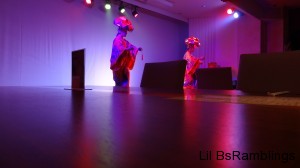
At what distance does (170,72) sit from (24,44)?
3.24 m

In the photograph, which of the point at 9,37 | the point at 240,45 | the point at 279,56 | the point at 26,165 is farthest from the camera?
the point at 240,45

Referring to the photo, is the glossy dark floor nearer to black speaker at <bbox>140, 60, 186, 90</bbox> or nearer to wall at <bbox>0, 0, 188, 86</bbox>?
black speaker at <bbox>140, 60, 186, 90</bbox>

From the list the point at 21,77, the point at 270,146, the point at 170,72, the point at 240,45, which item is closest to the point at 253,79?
the point at 170,72

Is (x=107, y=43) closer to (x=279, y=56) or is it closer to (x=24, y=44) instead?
(x=24, y=44)

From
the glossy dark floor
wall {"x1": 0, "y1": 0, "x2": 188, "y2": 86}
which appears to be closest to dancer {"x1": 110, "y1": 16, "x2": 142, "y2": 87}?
wall {"x1": 0, "y1": 0, "x2": 188, "y2": 86}

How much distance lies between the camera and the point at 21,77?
4180mm

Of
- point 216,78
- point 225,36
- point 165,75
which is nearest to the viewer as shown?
point 165,75

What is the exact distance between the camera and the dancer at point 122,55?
3322 mm

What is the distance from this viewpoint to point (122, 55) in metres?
3.32

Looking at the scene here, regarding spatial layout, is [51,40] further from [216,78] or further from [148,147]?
[148,147]

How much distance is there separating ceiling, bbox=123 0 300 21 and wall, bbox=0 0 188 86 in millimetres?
532

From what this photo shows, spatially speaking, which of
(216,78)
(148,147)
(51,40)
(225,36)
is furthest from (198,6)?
(148,147)

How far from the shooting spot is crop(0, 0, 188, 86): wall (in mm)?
4059

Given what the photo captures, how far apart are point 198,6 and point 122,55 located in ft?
10.1
